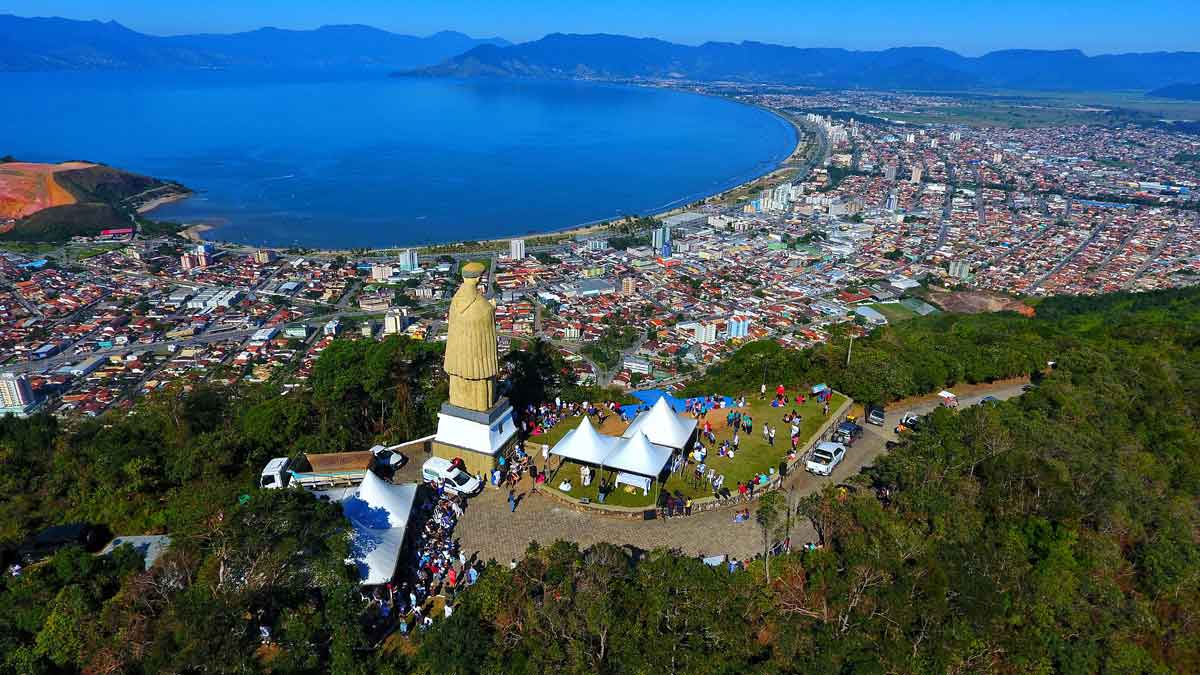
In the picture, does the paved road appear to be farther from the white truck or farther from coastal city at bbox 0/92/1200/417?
coastal city at bbox 0/92/1200/417

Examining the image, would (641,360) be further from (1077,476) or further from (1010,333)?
(1077,476)

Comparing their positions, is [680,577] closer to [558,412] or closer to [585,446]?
[585,446]

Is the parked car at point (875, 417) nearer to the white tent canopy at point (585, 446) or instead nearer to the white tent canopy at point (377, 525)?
the white tent canopy at point (585, 446)

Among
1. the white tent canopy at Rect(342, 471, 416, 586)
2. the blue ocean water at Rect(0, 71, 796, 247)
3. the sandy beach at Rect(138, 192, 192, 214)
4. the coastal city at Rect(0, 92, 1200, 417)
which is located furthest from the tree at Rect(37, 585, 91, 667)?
the sandy beach at Rect(138, 192, 192, 214)

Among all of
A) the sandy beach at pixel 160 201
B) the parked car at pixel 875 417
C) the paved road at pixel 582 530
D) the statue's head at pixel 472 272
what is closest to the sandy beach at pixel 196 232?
the sandy beach at pixel 160 201

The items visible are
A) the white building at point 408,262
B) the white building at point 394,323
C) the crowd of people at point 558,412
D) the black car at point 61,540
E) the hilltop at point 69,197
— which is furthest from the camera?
the hilltop at point 69,197

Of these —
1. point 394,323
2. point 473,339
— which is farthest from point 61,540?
point 394,323
